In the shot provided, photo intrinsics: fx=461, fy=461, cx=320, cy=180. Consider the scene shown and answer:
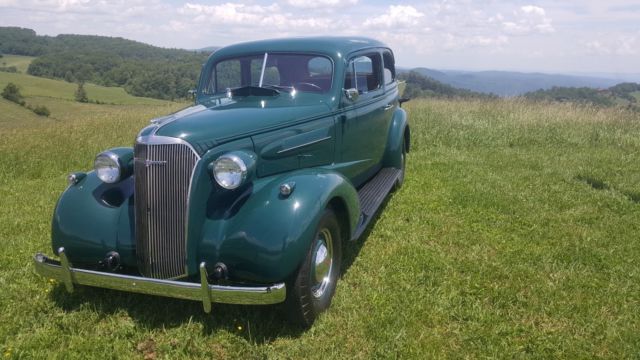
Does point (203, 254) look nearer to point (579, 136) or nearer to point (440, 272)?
point (440, 272)

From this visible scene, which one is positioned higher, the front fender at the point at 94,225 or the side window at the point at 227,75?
the side window at the point at 227,75

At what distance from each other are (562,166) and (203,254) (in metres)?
6.64

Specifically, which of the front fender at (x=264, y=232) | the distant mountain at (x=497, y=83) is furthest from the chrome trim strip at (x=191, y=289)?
the distant mountain at (x=497, y=83)

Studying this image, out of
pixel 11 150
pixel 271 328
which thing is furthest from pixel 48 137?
pixel 271 328

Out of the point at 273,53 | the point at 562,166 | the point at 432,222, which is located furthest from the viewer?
the point at 562,166

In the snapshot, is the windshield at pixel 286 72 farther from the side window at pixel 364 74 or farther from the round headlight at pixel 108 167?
the round headlight at pixel 108 167

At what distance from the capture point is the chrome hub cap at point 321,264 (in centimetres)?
293

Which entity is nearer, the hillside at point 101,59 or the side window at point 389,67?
the side window at point 389,67

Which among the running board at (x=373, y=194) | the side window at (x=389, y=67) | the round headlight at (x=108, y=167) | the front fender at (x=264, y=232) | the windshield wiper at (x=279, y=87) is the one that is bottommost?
the running board at (x=373, y=194)

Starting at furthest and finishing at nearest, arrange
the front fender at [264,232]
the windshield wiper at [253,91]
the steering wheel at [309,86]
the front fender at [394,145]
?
the front fender at [394,145] → the steering wheel at [309,86] → the windshield wiper at [253,91] → the front fender at [264,232]

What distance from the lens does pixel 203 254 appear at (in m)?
2.72

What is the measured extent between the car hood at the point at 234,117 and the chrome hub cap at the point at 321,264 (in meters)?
0.86

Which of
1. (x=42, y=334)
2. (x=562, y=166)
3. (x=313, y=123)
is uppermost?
(x=313, y=123)

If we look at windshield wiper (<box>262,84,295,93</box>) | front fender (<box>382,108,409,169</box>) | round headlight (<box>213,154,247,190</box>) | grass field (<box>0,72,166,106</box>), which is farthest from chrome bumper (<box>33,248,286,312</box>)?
grass field (<box>0,72,166,106</box>)
